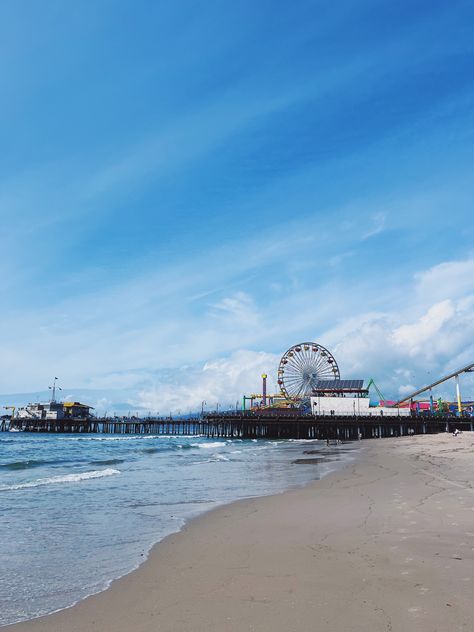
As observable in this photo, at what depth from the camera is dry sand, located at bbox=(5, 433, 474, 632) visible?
16.0 feet

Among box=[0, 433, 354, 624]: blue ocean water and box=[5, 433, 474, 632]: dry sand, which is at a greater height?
box=[5, 433, 474, 632]: dry sand

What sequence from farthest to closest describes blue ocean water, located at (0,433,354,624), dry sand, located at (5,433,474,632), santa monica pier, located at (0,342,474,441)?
santa monica pier, located at (0,342,474,441), blue ocean water, located at (0,433,354,624), dry sand, located at (5,433,474,632)

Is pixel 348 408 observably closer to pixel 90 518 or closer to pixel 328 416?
pixel 328 416

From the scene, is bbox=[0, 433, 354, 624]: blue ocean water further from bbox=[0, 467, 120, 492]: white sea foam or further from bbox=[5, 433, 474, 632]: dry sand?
bbox=[5, 433, 474, 632]: dry sand

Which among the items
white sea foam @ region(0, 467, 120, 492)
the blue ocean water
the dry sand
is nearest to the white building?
the blue ocean water

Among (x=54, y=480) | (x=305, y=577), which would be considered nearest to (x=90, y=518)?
(x=305, y=577)

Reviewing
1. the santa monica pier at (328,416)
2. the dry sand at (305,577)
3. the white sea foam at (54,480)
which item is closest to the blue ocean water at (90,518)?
the white sea foam at (54,480)

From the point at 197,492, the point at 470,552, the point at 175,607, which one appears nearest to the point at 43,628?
the point at 175,607

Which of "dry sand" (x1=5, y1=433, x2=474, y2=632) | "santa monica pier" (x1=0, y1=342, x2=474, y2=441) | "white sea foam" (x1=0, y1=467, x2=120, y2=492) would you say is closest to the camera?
"dry sand" (x1=5, y1=433, x2=474, y2=632)

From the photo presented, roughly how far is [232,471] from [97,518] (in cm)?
1324

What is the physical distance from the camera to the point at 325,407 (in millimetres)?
74250

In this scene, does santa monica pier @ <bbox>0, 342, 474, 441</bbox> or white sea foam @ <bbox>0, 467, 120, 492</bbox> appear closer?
white sea foam @ <bbox>0, 467, 120, 492</bbox>

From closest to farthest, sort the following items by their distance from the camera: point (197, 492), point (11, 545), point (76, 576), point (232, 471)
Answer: point (76, 576) → point (11, 545) → point (197, 492) → point (232, 471)

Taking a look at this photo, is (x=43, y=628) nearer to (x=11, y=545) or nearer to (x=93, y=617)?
(x=93, y=617)
